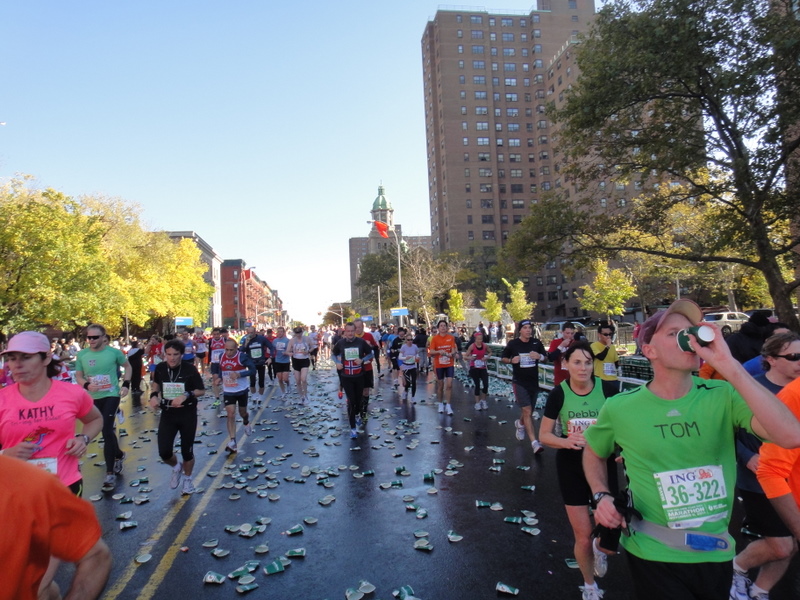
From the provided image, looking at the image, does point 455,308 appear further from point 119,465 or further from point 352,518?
point 352,518

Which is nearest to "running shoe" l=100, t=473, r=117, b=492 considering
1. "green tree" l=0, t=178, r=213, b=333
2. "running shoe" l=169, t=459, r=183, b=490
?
"running shoe" l=169, t=459, r=183, b=490

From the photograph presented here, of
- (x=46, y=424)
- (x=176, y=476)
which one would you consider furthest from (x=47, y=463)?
(x=176, y=476)

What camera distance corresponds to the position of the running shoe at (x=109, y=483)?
7.19 m

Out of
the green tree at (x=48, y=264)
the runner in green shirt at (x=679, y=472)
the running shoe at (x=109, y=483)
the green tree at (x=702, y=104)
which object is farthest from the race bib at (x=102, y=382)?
the green tree at (x=48, y=264)

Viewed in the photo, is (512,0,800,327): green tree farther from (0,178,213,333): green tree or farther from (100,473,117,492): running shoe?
(0,178,213,333): green tree

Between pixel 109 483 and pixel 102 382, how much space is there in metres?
1.36

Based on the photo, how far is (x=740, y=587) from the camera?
378cm

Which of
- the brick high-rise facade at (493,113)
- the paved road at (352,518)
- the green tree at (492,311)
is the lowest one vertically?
the paved road at (352,518)

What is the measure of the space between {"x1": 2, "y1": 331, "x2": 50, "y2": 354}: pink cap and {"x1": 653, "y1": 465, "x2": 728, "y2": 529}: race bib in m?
3.77

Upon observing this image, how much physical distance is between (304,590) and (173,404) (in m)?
3.34

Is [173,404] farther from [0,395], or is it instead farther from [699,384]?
[699,384]

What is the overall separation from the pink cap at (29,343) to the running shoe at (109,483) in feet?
13.6

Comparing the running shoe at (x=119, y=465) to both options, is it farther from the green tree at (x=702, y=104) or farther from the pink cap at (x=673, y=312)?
the green tree at (x=702, y=104)

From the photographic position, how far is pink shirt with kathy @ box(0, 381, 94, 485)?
3.74 metres
